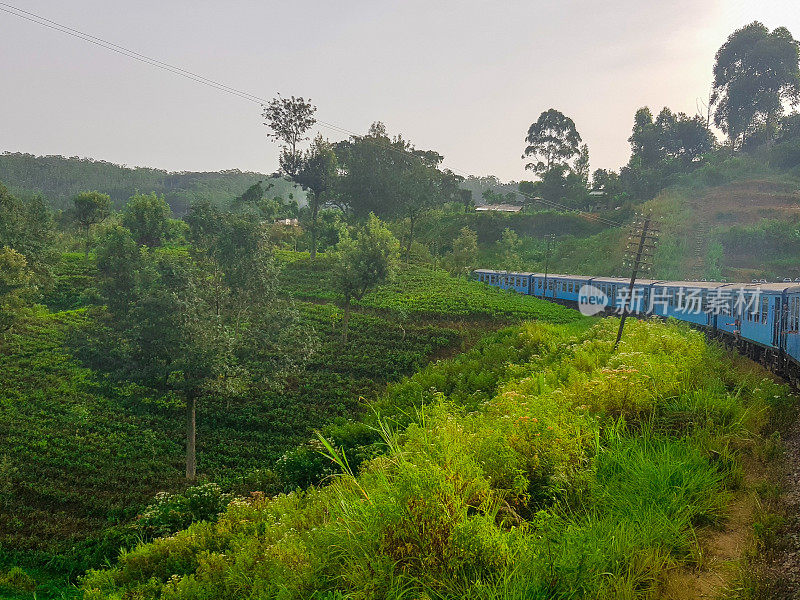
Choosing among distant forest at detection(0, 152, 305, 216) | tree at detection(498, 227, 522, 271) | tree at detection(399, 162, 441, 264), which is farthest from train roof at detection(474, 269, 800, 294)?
distant forest at detection(0, 152, 305, 216)

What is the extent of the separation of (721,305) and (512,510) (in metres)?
22.7

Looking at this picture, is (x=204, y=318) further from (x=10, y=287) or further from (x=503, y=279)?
(x=503, y=279)

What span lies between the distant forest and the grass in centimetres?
10332

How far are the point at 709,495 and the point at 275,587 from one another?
5400mm

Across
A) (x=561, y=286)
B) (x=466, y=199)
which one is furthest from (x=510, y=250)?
(x=466, y=199)

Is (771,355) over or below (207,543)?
over

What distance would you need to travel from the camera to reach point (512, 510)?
602 cm

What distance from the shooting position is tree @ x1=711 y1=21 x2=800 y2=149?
80500 mm

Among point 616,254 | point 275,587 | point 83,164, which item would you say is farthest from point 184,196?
point 275,587

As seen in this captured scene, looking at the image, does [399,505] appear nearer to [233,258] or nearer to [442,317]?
[233,258]

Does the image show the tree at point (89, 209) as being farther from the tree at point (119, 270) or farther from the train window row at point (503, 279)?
the train window row at point (503, 279)

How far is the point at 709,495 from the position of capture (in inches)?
270

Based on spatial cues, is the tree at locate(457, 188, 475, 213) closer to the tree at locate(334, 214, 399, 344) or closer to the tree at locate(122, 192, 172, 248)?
the tree at locate(122, 192, 172, 248)

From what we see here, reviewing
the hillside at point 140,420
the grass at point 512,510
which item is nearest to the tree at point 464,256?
the hillside at point 140,420
